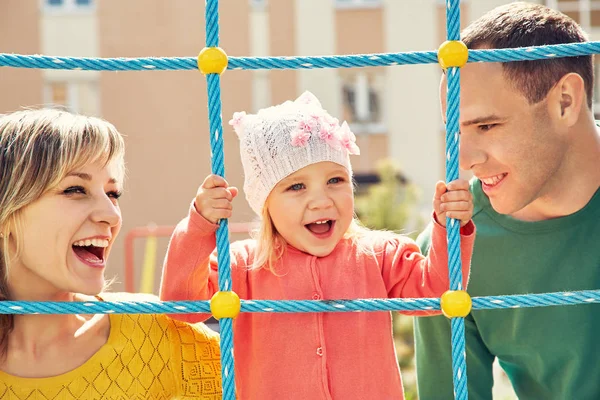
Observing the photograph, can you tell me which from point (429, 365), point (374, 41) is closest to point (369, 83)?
point (374, 41)

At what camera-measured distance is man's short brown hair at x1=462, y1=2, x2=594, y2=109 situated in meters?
1.91

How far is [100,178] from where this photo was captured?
1637 millimetres

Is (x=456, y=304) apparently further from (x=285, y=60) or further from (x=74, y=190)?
(x=74, y=190)

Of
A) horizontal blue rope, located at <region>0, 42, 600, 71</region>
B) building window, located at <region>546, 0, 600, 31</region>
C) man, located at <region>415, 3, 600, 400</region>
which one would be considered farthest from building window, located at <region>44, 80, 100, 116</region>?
horizontal blue rope, located at <region>0, 42, 600, 71</region>

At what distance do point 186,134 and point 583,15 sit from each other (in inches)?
202

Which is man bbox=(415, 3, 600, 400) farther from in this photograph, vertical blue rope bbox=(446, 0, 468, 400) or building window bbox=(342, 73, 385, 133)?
building window bbox=(342, 73, 385, 133)

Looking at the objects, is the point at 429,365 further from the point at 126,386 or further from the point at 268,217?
the point at 126,386

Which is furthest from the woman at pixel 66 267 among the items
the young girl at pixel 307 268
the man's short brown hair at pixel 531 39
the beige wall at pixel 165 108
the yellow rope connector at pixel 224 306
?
the beige wall at pixel 165 108

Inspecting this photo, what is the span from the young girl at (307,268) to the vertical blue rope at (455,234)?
7 cm

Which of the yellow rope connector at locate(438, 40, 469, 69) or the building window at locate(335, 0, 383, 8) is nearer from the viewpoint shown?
the yellow rope connector at locate(438, 40, 469, 69)

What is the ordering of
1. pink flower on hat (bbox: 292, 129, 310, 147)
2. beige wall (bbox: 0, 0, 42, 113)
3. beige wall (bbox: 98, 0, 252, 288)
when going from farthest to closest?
beige wall (bbox: 0, 0, 42, 113) < beige wall (bbox: 98, 0, 252, 288) < pink flower on hat (bbox: 292, 129, 310, 147)

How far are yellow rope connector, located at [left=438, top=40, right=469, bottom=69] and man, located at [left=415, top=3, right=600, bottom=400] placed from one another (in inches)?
13.3

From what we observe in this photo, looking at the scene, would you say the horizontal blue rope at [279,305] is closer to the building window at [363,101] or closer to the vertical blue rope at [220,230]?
the vertical blue rope at [220,230]

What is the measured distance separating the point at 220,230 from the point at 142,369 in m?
0.32
